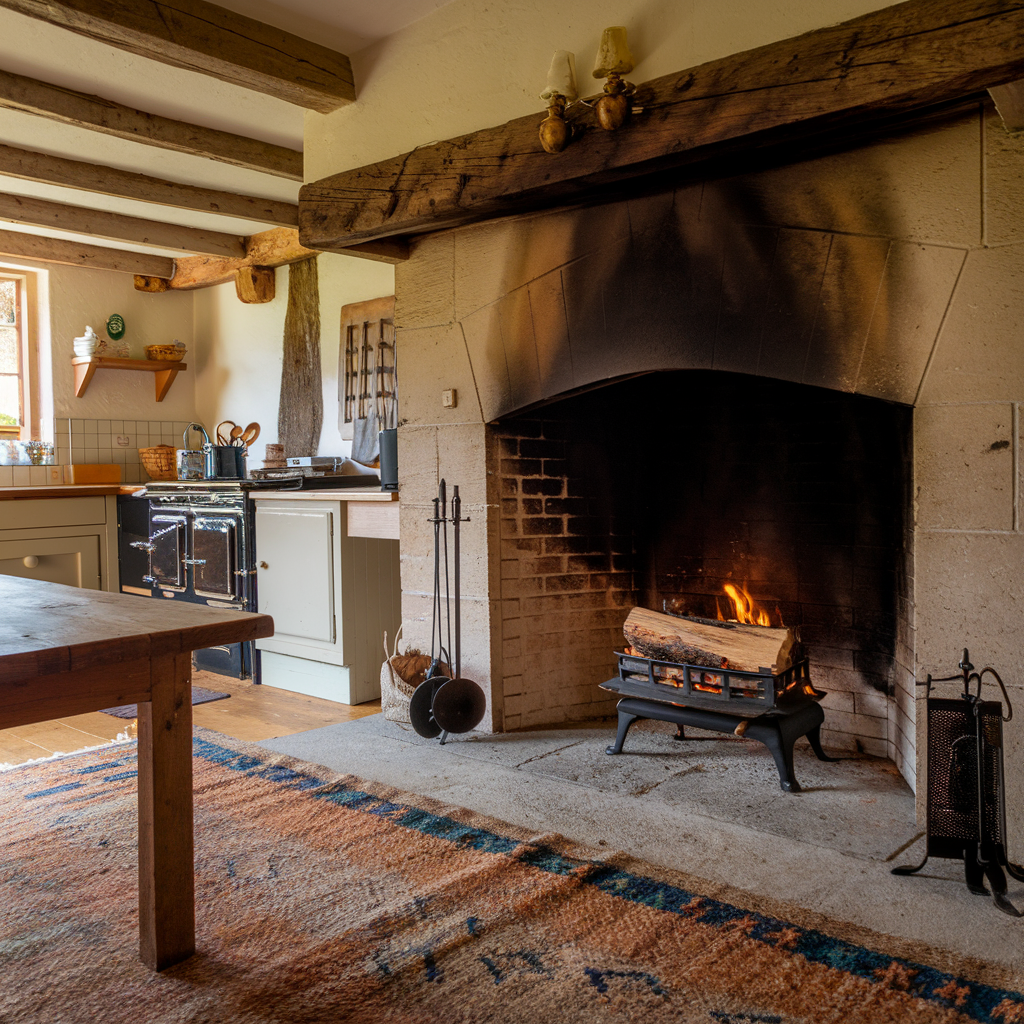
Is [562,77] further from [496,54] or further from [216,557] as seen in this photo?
[216,557]

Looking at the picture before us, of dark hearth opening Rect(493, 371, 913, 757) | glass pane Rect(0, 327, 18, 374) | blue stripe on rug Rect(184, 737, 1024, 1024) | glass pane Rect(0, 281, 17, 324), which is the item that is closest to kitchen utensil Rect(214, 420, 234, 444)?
glass pane Rect(0, 327, 18, 374)

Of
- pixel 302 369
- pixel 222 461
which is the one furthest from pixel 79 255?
pixel 222 461

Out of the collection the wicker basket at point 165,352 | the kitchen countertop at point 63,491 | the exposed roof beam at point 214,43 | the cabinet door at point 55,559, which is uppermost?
the exposed roof beam at point 214,43

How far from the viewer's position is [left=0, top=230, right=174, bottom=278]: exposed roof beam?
16.4 ft

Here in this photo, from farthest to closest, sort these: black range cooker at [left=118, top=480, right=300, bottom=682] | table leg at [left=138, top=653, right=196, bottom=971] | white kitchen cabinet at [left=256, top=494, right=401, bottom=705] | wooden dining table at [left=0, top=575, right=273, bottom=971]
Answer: black range cooker at [left=118, top=480, right=300, bottom=682], white kitchen cabinet at [left=256, top=494, right=401, bottom=705], table leg at [left=138, top=653, right=196, bottom=971], wooden dining table at [left=0, top=575, right=273, bottom=971]

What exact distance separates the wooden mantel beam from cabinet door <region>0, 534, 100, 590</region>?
283 cm

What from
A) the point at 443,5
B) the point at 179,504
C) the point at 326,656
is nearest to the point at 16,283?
the point at 179,504

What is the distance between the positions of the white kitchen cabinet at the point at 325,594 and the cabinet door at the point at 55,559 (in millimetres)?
1388

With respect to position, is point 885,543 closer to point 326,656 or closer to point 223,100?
point 326,656

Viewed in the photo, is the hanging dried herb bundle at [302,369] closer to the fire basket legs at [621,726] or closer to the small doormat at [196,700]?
the small doormat at [196,700]

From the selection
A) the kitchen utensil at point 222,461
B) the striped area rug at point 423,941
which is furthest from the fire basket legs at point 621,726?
the kitchen utensil at point 222,461

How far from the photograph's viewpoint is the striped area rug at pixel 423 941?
149cm

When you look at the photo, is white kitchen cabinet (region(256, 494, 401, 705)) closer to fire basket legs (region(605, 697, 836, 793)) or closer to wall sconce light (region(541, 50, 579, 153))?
fire basket legs (region(605, 697, 836, 793))

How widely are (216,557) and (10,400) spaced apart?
219cm
